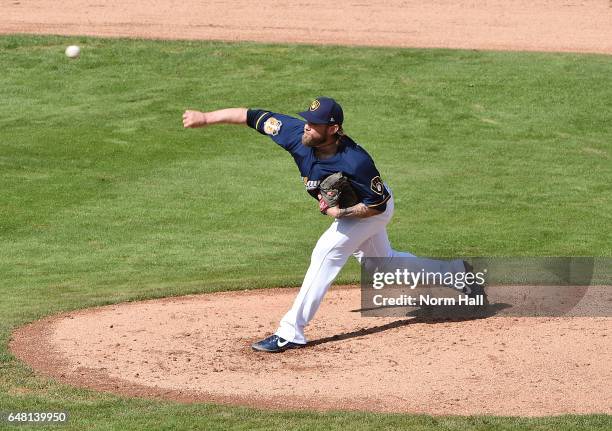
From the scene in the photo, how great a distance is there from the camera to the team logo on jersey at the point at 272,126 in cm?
880

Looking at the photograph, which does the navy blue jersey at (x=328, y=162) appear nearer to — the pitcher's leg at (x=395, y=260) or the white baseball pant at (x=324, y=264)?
the white baseball pant at (x=324, y=264)

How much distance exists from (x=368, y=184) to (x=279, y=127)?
32.7 inches

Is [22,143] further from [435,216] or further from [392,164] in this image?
[435,216]

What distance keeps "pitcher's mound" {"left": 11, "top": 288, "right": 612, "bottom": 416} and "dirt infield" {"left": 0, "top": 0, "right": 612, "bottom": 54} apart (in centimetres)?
1209

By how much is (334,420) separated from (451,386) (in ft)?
3.76

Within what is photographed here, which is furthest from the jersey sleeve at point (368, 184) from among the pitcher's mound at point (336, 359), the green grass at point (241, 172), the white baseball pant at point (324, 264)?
the green grass at point (241, 172)

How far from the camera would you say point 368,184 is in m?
8.49

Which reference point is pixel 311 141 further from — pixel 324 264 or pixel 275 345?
pixel 275 345

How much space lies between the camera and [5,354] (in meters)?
8.66

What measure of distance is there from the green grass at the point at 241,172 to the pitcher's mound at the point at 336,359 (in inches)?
12.7

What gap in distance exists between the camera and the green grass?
10570 mm

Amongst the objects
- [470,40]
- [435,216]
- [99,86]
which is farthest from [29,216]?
[470,40]

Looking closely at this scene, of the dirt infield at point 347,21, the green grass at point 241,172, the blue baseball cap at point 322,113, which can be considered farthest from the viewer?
the dirt infield at point 347,21

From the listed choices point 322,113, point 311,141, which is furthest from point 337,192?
point 322,113
